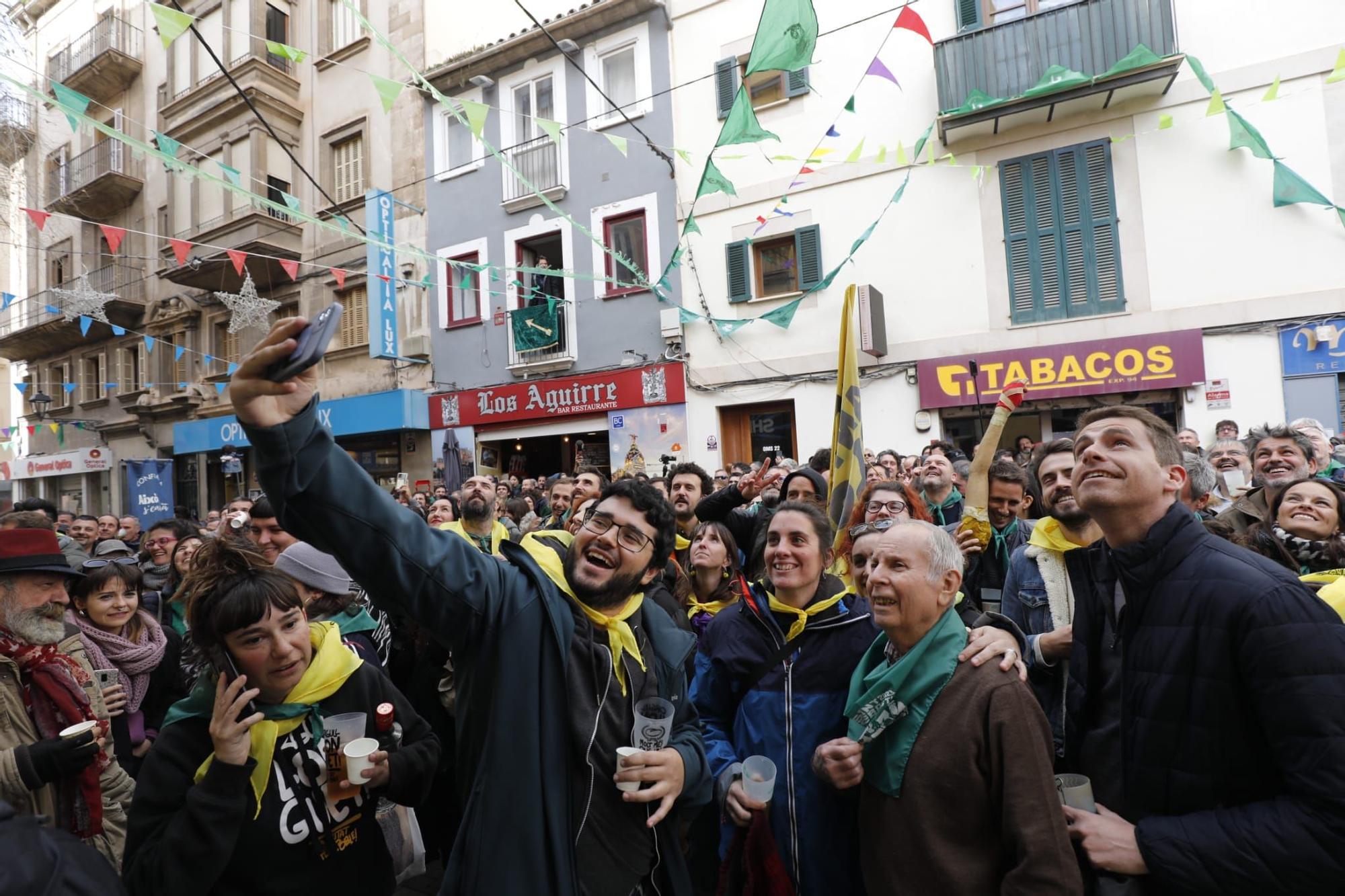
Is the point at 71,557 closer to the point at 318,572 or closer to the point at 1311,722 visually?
the point at 318,572

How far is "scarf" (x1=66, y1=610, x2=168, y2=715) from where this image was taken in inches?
130

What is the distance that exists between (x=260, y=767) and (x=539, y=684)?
3.01ft

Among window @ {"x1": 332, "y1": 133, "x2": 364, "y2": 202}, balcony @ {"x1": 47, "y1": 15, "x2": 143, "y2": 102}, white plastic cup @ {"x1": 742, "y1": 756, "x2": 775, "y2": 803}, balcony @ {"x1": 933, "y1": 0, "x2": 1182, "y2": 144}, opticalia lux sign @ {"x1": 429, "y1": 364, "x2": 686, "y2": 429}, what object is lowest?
white plastic cup @ {"x1": 742, "y1": 756, "x2": 775, "y2": 803}

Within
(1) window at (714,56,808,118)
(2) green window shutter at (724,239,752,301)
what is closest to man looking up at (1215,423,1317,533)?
(2) green window shutter at (724,239,752,301)

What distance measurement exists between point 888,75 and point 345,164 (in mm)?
13272

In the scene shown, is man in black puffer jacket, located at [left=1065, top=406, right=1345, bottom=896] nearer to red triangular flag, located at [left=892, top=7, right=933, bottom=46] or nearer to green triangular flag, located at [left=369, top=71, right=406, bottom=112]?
red triangular flag, located at [left=892, top=7, right=933, bottom=46]

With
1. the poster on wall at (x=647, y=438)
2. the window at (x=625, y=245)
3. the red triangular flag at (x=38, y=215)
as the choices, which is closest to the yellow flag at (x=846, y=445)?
the poster on wall at (x=647, y=438)

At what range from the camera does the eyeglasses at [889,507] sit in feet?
12.6

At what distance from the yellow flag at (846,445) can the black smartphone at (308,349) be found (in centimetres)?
260

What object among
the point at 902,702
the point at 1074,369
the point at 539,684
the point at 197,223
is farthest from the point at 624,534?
the point at 197,223

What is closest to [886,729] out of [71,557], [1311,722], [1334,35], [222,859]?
[1311,722]

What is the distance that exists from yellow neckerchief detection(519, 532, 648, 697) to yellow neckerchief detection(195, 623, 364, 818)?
2.60ft

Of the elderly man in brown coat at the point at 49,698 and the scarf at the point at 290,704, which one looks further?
the elderly man in brown coat at the point at 49,698

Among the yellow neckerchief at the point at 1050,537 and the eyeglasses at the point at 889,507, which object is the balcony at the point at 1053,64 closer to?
the eyeglasses at the point at 889,507
